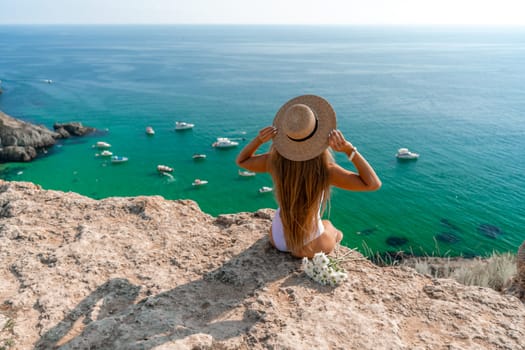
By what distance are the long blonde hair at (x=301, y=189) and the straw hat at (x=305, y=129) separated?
0.15 metres

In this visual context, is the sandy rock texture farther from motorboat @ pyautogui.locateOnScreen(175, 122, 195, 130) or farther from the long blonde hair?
motorboat @ pyautogui.locateOnScreen(175, 122, 195, 130)

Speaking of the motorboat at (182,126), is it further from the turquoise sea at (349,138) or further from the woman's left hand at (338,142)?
the woman's left hand at (338,142)

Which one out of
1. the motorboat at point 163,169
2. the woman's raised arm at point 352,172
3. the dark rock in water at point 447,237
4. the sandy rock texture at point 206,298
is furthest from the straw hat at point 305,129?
the motorboat at point 163,169

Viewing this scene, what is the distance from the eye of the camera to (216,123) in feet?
140

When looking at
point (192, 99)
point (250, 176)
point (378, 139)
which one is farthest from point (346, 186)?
point (192, 99)

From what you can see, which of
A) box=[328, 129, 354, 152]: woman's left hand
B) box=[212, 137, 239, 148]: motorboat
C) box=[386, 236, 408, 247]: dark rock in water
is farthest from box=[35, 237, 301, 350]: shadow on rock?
box=[212, 137, 239, 148]: motorboat

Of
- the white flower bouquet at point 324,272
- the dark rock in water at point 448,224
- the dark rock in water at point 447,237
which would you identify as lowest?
the dark rock in water at point 447,237

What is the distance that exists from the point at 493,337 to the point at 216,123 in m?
40.9

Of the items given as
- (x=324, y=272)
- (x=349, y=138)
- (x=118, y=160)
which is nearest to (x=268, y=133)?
(x=324, y=272)

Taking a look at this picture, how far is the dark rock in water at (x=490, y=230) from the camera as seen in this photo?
21.3 m

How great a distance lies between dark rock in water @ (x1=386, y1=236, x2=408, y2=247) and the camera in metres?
20.6

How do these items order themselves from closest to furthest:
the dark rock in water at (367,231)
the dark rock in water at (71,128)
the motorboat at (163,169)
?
the dark rock in water at (367,231) → the motorboat at (163,169) → the dark rock in water at (71,128)

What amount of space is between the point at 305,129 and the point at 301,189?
2.43ft

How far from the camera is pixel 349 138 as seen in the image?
35.9 meters
